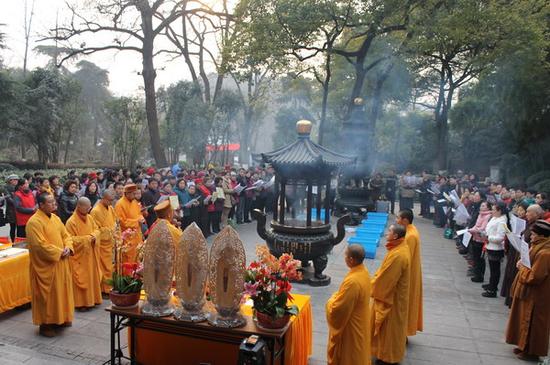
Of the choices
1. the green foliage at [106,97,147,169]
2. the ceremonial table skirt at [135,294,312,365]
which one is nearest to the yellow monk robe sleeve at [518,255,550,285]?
the ceremonial table skirt at [135,294,312,365]

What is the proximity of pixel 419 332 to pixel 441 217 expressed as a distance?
35.9 feet

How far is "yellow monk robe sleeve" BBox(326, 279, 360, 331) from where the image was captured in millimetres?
4289

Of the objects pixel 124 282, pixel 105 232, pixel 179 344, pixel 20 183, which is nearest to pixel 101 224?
pixel 105 232

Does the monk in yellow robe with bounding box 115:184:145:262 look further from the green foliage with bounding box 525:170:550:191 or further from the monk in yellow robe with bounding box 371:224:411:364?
the green foliage with bounding box 525:170:550:191

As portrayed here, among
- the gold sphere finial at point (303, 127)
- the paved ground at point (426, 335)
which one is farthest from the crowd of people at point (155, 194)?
the gold sphere finial at point (303, 127)

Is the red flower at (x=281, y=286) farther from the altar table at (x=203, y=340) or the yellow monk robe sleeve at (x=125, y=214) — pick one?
the yellow monk robe sleeve at (x=125, y=214)

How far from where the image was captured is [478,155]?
98.6 ft

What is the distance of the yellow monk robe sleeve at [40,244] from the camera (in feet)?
18.7

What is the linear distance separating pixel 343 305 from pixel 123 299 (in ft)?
7.65

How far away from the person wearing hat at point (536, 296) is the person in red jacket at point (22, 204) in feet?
31.1

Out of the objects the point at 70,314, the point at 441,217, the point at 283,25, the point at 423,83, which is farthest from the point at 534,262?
the point at 423,83

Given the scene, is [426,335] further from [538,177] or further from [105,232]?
[538,177]

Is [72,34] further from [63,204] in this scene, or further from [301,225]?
[301,225]

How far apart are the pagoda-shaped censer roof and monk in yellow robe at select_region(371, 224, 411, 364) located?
3449 millimetres
